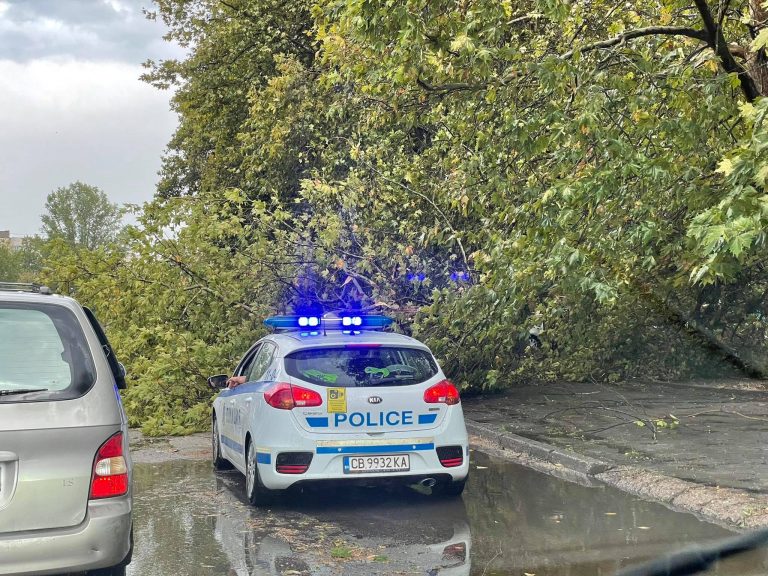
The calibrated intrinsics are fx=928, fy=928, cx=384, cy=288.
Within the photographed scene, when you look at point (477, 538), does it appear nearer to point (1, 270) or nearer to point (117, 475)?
point (117, 475)

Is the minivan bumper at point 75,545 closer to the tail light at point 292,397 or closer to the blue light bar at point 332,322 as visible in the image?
the tail light at point 292,397

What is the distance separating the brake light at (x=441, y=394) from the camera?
25.0ft

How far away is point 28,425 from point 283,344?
150 inches

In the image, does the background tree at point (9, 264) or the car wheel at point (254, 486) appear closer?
the car wheel at point (254, 486)

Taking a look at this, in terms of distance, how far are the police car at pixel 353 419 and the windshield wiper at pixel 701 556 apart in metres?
4.25

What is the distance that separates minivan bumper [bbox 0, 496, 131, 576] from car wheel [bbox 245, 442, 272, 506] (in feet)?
10.0

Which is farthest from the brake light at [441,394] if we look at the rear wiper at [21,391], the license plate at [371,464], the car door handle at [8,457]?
the car door handle at [8,457]

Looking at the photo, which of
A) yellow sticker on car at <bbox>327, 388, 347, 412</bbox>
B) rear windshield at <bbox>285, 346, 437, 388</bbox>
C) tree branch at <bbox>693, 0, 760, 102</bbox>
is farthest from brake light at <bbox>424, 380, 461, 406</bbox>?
tree branch at <bbox>693, 0, 760, 102</bbox>

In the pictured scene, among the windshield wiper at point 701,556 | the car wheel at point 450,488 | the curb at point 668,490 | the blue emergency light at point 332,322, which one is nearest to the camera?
the windshield wiper at point 701,556

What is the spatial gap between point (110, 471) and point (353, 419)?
3138mm

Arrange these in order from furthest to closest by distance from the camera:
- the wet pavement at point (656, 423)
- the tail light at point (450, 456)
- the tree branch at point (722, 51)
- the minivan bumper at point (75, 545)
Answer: the tree branch at point (722, 51) → the wet pavement at point (656, 423) → the tail light at point (450, 456) → the minivan bumper at point (75, 545)

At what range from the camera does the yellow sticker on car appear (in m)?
7.41

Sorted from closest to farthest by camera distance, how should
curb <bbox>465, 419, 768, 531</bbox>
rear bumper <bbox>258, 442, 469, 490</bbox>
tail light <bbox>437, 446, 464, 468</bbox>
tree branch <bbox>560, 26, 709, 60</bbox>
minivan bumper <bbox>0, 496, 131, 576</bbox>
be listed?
1. minivan bumper <bbox>0, 496, 131, 576</bbox>
2. curb <bbox>465, 419, 768, 531</bbox>
3. rear bumper <bbox>258, 442, 469, 490</bbox>
4. tail light <bbox>437, 446, 464, 468</bbox>
5. tree branch <bbox>560, 26, 709, 60</bbox>

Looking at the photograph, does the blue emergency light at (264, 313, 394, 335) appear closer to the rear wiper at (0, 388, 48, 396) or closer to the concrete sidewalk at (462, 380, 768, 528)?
the concrete sidewalk at (462, 380, 768, 528)
